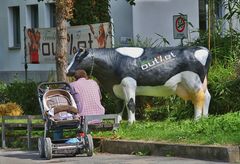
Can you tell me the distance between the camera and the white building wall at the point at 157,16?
26984 mm

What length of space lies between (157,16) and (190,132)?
45.7 ft

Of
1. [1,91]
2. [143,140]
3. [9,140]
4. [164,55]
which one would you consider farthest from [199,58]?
[1,91]

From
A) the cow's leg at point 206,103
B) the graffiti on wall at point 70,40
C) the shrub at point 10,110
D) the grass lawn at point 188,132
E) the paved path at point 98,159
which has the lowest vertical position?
the paved path at point 98,159

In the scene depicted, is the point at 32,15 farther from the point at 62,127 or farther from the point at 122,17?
the point at 62,127

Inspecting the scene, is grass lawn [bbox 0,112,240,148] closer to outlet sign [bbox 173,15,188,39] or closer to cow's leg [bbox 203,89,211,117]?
cow's leg [bbox 203,89,211,117]

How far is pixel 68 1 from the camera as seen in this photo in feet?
62.7

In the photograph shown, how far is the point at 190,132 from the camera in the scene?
553 inches

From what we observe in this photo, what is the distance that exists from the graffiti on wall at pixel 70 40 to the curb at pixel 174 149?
6.71 metres

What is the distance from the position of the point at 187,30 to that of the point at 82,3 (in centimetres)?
541

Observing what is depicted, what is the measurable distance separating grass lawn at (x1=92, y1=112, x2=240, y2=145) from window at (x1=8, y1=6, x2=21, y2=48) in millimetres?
20975

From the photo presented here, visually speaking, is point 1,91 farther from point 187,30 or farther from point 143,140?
point 143,140

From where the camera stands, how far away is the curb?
12.3m

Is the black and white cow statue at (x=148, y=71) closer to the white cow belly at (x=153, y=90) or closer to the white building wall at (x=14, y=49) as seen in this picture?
the white cow belly at (x=153, y=90)

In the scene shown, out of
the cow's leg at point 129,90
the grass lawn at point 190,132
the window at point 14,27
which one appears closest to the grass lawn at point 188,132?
the grass lawn at point 190,132
